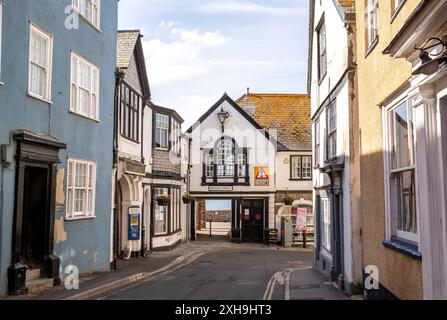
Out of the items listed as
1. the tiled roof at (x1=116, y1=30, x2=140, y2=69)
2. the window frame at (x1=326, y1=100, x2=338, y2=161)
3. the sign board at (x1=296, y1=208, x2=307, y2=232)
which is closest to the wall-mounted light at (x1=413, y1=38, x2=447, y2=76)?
the window frame at (x1=326, y1=100, x2=338, y2=161)

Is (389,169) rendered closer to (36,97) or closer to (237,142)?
(36,97)

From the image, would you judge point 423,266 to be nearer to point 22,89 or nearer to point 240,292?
point 240,292

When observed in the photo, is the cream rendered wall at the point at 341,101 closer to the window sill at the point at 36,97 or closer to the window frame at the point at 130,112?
the window sill at the point at 36,97

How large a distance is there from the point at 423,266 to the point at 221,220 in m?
41.0

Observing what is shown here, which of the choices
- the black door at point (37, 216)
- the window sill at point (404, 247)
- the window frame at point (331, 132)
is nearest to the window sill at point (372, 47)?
the window sill at point (404, 247)

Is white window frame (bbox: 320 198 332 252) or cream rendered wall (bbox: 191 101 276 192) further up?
cream rendered wall (bbox: 191 101 276 192)

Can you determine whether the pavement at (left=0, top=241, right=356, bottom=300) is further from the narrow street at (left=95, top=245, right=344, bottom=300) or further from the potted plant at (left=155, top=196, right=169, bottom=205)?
the potted plant at (left=155, top=196, right=169, bottom=205)

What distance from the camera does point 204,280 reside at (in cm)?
Answer: 1534

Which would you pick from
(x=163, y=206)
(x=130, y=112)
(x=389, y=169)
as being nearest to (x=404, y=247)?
(x=389, y=169)

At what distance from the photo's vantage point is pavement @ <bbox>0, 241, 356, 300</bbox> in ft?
39.2

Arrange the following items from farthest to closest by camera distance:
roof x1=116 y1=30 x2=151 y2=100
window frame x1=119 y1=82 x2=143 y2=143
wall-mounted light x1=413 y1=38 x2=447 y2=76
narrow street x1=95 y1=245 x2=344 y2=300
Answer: roof x1=116 y1=30 x2=151 y2=100, window frame x1=119 y1=82 x2=143 y2=143, narrow street x1=95 y1=245 x2=344 y2=300, wall-mounted light x1=413 y1=38 x2=447 y2=76

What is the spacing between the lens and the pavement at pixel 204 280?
11.9 m

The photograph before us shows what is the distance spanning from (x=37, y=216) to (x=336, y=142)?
8383 mm

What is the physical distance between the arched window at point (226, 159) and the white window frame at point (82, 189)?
57.0 feet
